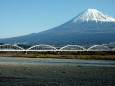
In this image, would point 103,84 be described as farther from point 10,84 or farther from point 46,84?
point 10,84

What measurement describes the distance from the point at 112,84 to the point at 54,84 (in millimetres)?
3494

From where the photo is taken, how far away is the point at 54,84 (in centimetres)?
1703

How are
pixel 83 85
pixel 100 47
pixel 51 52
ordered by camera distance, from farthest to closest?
pixel 100 47
pixel 51 52
pixel 83 85

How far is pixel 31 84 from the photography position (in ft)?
55.6

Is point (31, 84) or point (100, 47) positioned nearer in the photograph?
point (31, 84)

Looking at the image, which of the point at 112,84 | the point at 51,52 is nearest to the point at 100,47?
the point at 51,52

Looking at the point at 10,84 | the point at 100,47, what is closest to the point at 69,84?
the point at 10,84

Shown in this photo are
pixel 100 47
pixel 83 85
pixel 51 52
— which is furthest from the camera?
pixel 100 47

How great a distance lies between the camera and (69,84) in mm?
17203

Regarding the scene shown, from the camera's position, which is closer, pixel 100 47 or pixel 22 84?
pixel 22 84

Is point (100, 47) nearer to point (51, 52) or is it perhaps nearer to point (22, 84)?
point (51, 52)

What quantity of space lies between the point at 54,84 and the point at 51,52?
255ft

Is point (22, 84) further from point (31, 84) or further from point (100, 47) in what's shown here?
point (100, 47)

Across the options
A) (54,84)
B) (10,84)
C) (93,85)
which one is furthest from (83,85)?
(10,84)
